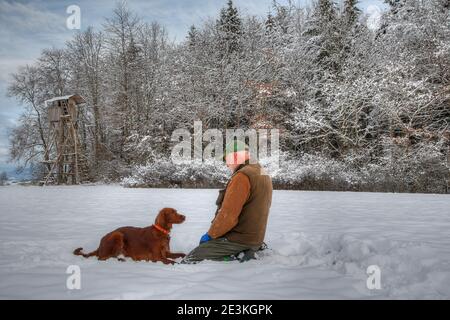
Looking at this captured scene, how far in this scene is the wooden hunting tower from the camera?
2320 cm

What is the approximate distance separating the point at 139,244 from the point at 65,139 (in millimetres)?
21541

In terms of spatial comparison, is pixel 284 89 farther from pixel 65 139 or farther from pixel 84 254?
pixel 84 254

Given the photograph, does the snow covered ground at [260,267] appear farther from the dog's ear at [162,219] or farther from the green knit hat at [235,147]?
the green knit hat at [235,147]

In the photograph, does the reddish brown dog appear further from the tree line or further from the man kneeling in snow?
the tree line

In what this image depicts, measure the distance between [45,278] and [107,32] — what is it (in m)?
27.2

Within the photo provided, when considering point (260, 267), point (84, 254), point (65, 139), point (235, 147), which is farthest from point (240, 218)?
point (65, 139)

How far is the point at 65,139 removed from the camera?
2409 centimetres

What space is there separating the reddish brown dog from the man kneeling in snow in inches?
13.0

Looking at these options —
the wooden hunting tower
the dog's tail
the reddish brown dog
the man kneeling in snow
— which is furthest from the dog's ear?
the wooden hunting tower

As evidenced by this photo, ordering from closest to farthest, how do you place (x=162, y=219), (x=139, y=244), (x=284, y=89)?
1. (x=139, y=244)
2. (x=162, y=219)
3. (x=284, y=89)
